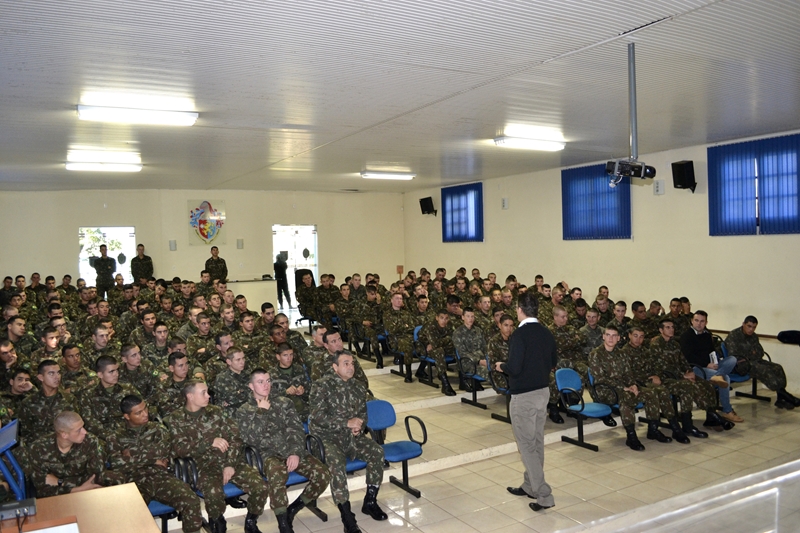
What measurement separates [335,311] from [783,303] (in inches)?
279

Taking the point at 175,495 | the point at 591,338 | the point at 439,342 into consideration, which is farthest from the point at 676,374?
the point at 175,495

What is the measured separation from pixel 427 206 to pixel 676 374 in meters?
10.2

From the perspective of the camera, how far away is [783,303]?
8906 mm

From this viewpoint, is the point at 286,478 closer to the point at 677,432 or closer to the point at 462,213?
the point at 677,432

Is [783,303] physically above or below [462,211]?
below

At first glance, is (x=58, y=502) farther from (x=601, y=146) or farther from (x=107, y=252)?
(x=107, y=252)

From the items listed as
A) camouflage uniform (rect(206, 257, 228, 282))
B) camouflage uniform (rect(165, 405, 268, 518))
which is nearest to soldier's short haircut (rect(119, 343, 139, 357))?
camouflage uniform (rect(165, 405, 268, 518))

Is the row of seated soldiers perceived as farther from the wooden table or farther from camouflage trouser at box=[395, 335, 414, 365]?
camouflage trouser at box=[395, 335, 414, 365]

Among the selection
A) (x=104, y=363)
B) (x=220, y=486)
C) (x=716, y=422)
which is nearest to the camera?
(x=220, y=486)

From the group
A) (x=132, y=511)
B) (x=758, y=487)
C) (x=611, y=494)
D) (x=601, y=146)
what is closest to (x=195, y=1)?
(x=132, y=511)

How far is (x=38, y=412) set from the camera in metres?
5.14

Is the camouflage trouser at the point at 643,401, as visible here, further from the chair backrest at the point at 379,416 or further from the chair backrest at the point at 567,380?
the chair backrest at the point at 379,416

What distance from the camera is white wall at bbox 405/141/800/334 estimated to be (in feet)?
29.9

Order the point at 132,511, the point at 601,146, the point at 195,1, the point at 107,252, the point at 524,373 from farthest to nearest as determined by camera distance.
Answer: the point at 107,252 → the point at 601,146 → the point at 524,373 → the point at 195,1 → the point at 132,511
